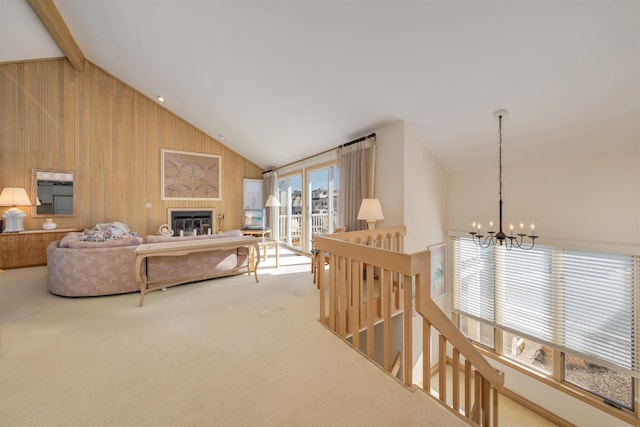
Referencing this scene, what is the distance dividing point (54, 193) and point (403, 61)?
7015 mm

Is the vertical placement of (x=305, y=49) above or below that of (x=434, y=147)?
above

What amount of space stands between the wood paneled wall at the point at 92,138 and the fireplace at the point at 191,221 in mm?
168

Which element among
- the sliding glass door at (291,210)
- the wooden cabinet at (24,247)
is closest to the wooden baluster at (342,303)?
the sliding glass door at (291,210)

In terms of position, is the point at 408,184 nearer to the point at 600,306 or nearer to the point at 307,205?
the point at 600,306

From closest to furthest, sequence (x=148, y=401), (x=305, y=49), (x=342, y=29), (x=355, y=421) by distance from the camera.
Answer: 1. (x=355, y=421)
2. (x=148, y=401)
3. (x=342, y=29)
4. (x=305, y=49)

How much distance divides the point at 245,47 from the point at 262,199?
4874 millimetres

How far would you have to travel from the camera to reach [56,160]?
5.05 m

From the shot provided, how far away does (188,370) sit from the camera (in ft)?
5.65

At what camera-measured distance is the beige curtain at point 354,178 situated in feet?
12.2

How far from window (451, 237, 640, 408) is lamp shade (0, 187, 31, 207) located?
8.04 meters

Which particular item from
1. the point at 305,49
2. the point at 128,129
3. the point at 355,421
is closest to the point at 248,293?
the point at 355,421

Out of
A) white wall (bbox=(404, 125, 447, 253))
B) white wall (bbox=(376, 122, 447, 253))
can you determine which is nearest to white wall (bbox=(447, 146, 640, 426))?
white wall (bbox=(404, 125, 447, 253))

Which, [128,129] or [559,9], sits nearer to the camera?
[559,9]

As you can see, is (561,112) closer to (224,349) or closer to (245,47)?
(245,47)
